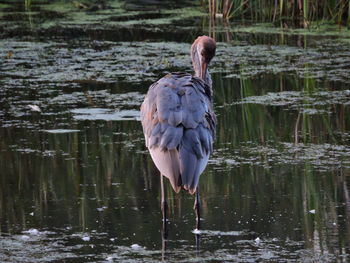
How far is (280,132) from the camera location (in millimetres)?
7621

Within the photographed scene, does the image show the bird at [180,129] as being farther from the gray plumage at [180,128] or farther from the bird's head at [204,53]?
the bird's head at [204,53]

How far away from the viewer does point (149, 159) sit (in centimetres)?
688

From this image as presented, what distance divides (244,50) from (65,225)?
676 centimetres

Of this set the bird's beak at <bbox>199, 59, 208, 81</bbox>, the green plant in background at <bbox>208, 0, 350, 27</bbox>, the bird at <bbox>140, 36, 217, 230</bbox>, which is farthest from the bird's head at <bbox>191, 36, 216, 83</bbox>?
the green plant in background at <bbox>208, 0, 350, 27</bbox>

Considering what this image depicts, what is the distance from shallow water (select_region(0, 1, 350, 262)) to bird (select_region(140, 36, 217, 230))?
38 cm

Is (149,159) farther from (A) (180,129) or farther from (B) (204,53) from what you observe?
(A) (180,129)

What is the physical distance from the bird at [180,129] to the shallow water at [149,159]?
1.24 ft

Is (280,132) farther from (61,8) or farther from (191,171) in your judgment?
(61,8)

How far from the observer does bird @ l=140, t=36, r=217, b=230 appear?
4.98 meters

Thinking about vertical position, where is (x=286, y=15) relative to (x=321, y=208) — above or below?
above

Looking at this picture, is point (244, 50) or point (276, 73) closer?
point (276, 73)

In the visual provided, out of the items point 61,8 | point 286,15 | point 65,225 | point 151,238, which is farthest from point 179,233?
point 61,8

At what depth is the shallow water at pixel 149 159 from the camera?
16.3ft

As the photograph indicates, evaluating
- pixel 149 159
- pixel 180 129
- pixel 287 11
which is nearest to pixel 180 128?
pixel 180 129
